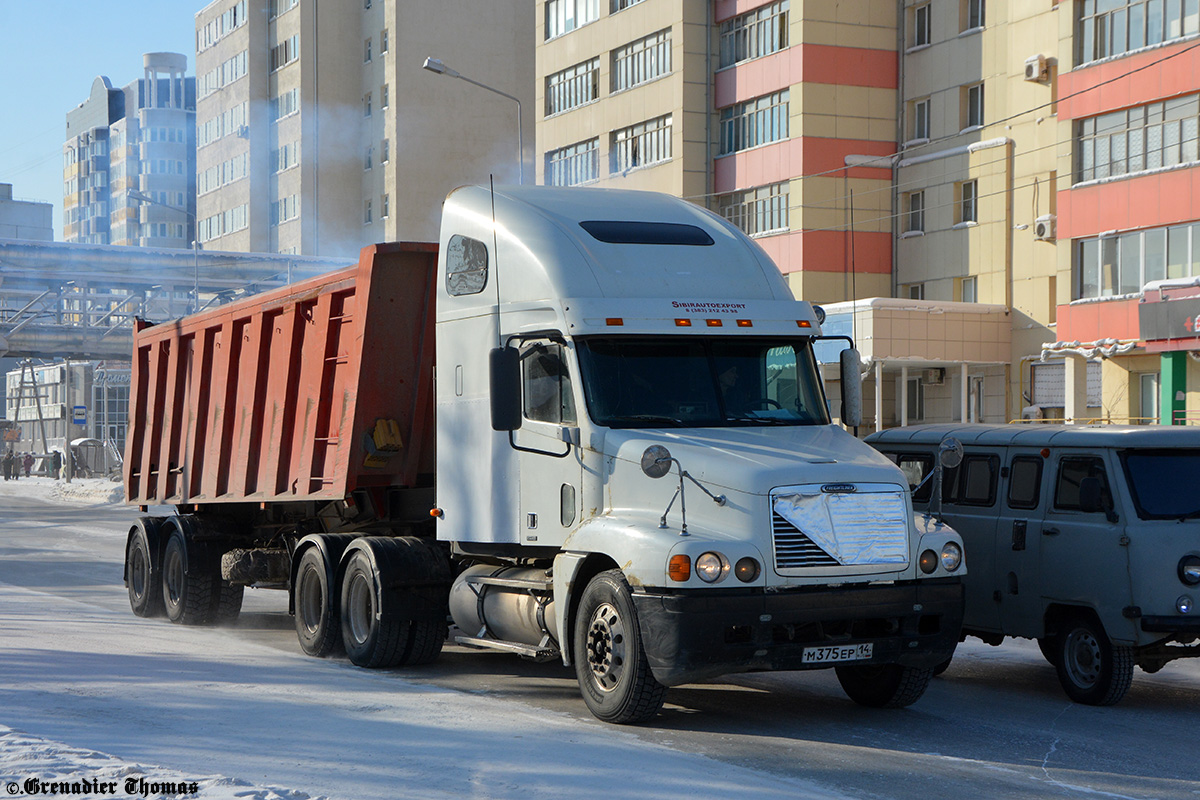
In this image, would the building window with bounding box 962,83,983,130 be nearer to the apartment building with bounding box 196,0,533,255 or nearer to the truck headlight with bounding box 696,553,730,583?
the apartment building with bounding box 196,0,533,255

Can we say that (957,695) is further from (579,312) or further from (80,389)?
(80,389)

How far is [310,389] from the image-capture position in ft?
42.2

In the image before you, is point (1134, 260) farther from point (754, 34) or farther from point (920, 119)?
point (754, 34)

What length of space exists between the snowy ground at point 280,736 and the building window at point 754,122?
33882mm

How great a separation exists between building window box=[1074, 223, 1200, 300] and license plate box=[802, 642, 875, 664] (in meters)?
26.4

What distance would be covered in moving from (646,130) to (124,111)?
11467cm

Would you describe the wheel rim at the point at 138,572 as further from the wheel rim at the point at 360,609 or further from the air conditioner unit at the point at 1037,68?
the air conditioner unit at the point at 1037,68

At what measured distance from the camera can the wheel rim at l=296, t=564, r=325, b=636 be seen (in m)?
12.3

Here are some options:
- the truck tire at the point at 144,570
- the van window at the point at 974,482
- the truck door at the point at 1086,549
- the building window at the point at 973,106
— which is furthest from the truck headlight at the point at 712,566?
the building window at the point at 973,106

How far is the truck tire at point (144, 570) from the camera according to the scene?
1588 cm

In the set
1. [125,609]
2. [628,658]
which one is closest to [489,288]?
[628,658]

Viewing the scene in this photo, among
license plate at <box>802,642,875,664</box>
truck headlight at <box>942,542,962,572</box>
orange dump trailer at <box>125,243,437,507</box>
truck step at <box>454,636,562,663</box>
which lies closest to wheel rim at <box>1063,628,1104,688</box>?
truck headlight at <box>942,542,962,572</box>

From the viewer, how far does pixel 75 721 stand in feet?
28.7

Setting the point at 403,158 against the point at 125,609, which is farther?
the point at 403,158
